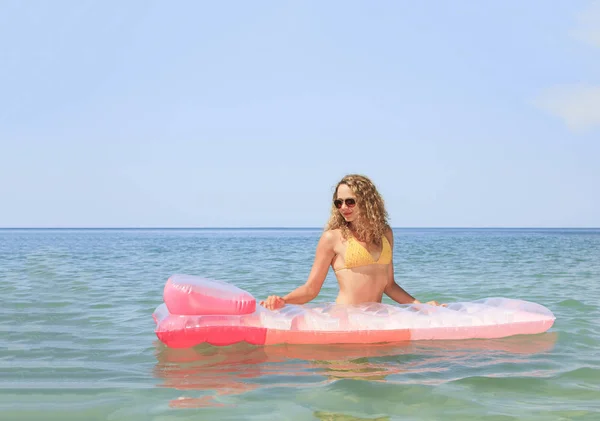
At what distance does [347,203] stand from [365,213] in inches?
6.3

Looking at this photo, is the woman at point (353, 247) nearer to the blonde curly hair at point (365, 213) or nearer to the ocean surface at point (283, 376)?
the blonde curly hair at point (365, 213)

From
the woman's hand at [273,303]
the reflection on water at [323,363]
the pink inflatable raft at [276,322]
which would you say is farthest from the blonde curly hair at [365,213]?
the reflection on water at [323,363]

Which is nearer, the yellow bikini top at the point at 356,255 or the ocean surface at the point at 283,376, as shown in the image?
the ocean surface at the point at 283,376

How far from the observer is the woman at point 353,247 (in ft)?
15.4

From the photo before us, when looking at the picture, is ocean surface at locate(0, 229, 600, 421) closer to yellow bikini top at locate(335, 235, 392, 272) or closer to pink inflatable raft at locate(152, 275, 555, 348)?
pink inflatable raft at locate(152, 275, 555, 348)

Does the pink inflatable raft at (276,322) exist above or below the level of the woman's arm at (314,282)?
below

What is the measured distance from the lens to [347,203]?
4688 mm

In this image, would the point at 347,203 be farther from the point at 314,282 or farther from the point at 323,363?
the point at 323,363

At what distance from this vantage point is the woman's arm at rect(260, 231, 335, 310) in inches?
182

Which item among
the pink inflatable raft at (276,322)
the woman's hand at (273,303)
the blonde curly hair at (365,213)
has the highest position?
the blonde curly hair at (365,213)

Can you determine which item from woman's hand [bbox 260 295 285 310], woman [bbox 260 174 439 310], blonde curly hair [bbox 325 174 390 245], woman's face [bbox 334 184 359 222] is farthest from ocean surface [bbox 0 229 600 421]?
woman's face [bbox 334 184 359 222]

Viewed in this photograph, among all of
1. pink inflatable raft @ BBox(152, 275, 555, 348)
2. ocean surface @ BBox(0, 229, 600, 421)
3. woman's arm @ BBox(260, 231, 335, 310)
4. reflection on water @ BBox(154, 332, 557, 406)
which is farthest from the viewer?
woman's arm @ BBox(260, 231, 335, 310)

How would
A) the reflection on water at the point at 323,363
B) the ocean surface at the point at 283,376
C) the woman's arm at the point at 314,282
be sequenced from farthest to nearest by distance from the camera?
the woman's arm at the point at 314,282
the reflection on water at the point at 323,363
the ocean surface at the point at 283,376

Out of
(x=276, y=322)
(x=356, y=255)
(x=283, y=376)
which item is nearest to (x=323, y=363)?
(x=283, y=376)
